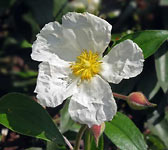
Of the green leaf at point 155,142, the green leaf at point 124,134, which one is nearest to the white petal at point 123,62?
the green leaf at point 124,134

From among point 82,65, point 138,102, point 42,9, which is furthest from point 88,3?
point 138,102

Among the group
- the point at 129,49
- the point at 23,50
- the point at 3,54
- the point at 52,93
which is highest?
the point at 129,49

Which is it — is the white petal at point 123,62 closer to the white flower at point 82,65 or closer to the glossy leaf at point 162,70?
the white flower at point 82,65

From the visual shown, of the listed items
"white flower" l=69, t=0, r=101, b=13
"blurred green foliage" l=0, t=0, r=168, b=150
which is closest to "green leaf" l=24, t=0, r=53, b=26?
"blurred green foliage" l=0, t=0, r=168, b=150

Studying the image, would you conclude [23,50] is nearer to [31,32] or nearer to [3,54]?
[31,32]

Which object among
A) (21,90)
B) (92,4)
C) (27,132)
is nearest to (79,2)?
(92,4)

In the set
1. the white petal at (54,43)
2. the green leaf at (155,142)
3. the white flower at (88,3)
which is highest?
the white petal at (54,43)

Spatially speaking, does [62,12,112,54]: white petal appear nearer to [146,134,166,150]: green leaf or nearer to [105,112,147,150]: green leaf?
[105,112,147,150]: green leaf
